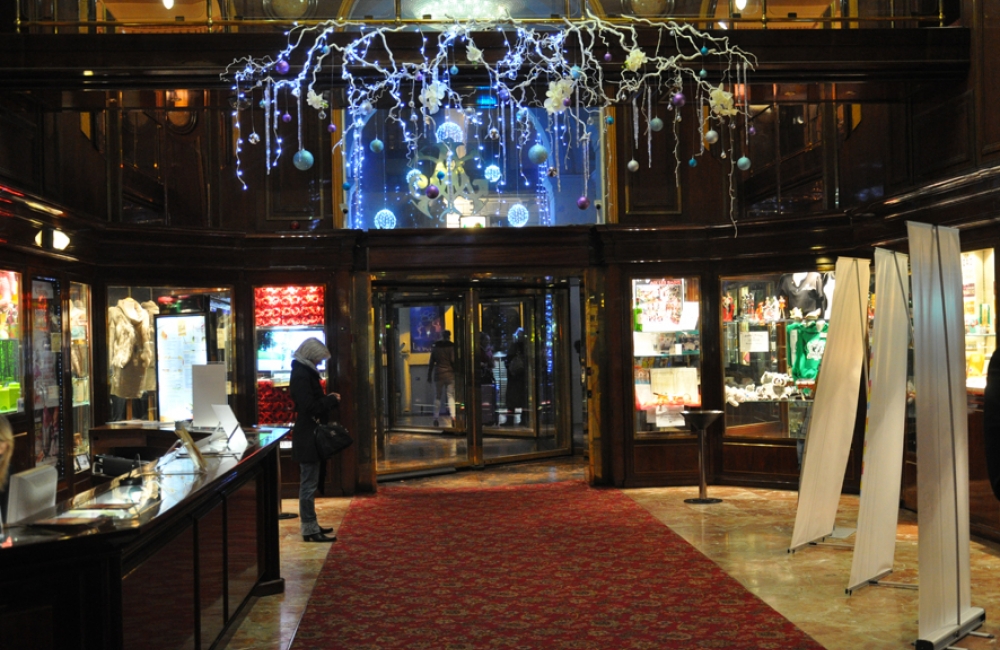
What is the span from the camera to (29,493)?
10.7 ft

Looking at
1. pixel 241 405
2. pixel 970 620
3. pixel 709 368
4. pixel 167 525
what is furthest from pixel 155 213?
pixel 970 620

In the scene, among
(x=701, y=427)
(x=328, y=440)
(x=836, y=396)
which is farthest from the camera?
(x=701, y=427)

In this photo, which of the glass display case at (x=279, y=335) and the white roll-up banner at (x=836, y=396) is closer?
the white roll-up banner at (x=836, y=396)

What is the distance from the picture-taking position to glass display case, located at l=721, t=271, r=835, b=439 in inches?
382

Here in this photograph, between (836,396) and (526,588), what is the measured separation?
8.26 feet

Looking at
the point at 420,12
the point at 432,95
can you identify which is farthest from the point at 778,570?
the point at 420,12

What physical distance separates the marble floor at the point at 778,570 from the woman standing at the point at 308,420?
0.21 metres

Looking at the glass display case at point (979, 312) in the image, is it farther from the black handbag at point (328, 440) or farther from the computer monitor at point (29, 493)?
the computer monitor at point (29, 493)

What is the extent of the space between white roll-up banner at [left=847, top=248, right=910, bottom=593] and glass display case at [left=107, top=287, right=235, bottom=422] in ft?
19.0

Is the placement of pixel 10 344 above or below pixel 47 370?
above

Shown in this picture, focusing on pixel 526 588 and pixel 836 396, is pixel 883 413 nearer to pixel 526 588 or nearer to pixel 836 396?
pixel 836 396

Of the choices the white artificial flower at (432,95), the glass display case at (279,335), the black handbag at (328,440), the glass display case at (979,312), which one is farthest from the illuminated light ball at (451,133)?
the glass display case at (979,312)

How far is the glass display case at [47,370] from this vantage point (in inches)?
308

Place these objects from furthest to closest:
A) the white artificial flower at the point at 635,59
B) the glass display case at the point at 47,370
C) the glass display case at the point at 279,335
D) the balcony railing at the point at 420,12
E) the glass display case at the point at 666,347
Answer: the glass display case at the point at 666,347 < the glass display case at the point at 279,335 < the glass display case at the point at 47,370 < the balcony railing at the point at 420,12 < the white artificial flower at the point at 635,59
